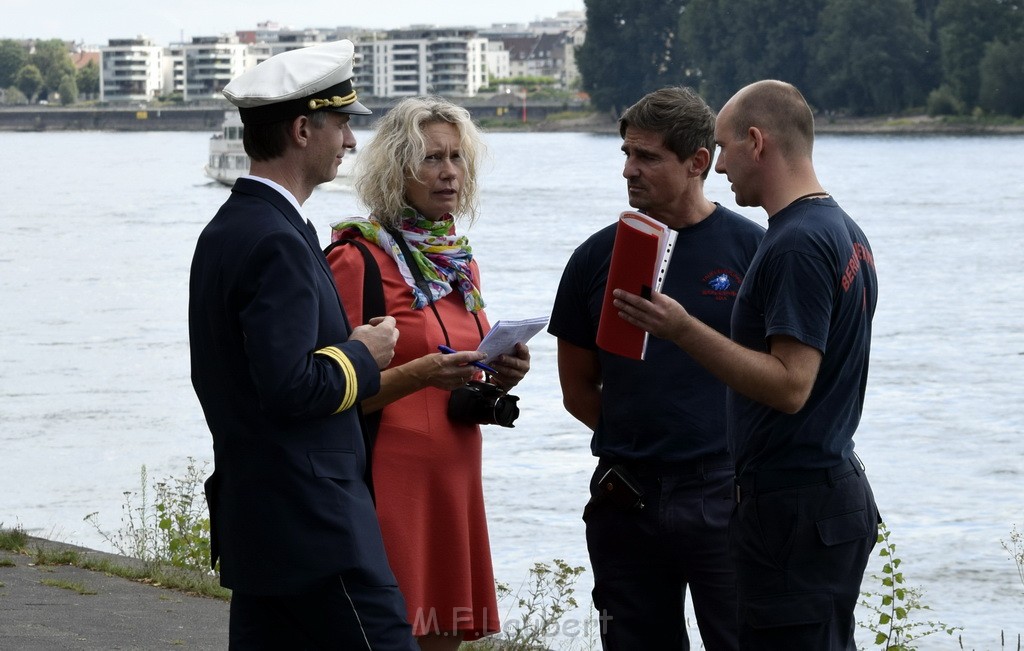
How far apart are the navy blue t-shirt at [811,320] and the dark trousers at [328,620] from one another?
0.81m

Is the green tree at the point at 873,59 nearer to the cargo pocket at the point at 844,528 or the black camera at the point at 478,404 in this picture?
the black camera at the point at 478,404

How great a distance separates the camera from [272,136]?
2992 mm

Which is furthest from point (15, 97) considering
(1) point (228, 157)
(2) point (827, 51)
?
(1) point (228, 157)

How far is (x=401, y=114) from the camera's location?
3.91m

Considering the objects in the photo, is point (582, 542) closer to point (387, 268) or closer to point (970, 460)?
point (970, 460)

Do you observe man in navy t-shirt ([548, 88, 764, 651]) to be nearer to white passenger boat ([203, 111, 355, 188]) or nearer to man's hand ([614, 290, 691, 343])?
man's hand ([614, 290, 691, 343])

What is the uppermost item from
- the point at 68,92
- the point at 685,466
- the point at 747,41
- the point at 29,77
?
the point at 747,41

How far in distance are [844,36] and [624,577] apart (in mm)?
106013

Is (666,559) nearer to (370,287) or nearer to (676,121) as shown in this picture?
(370,287)

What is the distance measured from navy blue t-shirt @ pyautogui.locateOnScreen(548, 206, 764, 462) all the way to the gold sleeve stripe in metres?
1.00

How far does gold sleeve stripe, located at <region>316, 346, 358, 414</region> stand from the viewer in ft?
9.41

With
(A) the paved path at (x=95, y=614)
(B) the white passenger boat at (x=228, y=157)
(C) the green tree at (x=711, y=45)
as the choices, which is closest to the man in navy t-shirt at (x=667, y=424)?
(A) the paved path at (x=95, y=614)

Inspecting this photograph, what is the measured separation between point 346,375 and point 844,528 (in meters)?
1.06

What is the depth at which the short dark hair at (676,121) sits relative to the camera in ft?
12.5
